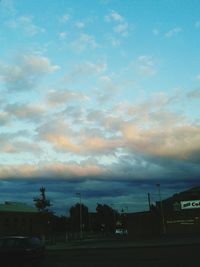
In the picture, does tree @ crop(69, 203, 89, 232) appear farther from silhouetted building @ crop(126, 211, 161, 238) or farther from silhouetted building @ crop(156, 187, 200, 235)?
silhouetted building @ crop(156, 187, 200, 235)

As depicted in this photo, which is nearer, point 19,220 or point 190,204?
point 190,204

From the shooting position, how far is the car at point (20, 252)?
2356cm

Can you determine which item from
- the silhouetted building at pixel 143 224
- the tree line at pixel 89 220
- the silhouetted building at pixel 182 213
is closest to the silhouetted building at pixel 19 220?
→ the tree line at pixel 89 220

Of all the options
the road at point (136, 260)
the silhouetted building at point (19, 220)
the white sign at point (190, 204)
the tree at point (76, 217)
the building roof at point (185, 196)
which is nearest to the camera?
the road at point (136, 260)

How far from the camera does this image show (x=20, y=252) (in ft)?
77.3

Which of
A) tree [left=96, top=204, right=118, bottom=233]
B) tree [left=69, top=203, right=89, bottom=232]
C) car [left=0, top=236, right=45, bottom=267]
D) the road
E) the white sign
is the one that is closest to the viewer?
the road

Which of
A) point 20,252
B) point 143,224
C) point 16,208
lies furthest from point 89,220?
point 20,252

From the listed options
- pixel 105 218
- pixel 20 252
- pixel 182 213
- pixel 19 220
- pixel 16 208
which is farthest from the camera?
pixel 105 218

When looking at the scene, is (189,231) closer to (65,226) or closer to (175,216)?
(175,216)

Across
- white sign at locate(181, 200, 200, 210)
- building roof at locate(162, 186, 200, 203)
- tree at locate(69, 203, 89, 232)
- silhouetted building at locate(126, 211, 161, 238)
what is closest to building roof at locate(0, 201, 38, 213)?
tree at locate(69, 203, 89, 232)

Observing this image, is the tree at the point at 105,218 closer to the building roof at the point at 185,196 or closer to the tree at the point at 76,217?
the tree at the point at 76,217

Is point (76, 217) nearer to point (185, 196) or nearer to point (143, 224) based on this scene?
point (143, 224)

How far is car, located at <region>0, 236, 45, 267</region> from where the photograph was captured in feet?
77.3

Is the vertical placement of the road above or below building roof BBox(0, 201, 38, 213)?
below
